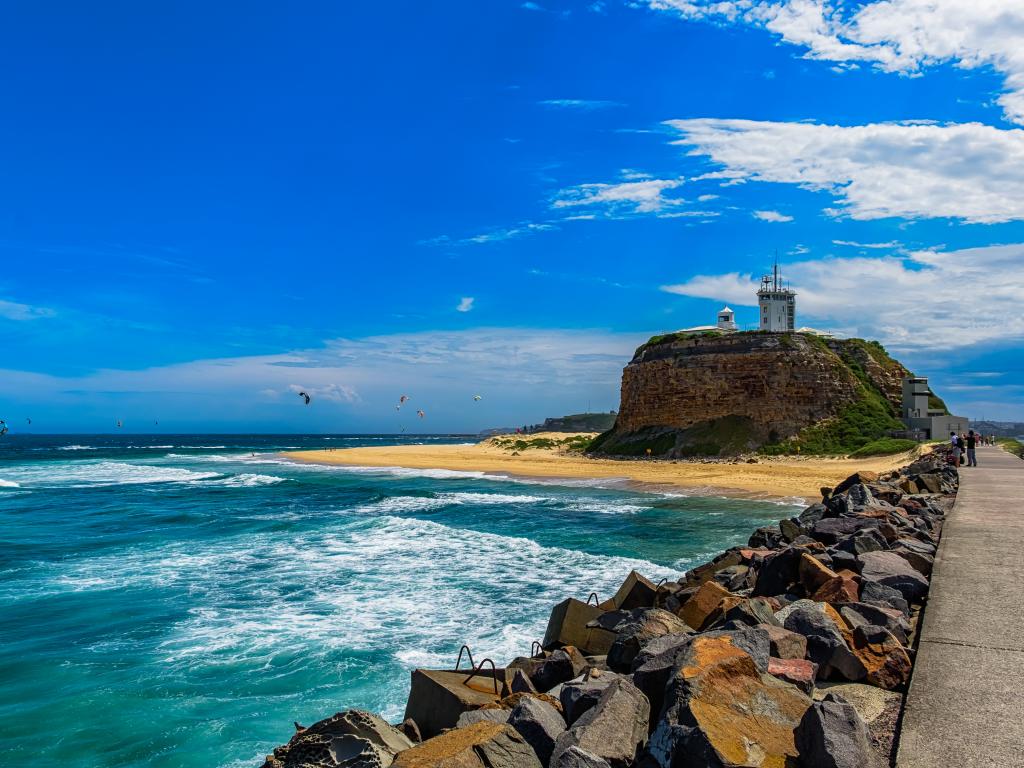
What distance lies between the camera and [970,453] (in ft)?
77.4

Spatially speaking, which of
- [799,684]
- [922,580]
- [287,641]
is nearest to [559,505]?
[287,641]

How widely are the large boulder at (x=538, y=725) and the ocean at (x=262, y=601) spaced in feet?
11.6

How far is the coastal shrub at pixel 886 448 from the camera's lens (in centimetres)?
3775

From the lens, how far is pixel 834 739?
297cm

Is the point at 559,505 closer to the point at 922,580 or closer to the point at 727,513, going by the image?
the point at 727,513

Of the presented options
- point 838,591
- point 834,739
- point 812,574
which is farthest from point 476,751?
point 812,574

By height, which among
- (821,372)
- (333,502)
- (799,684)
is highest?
(821,372)

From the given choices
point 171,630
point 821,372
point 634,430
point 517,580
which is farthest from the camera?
point 634,430

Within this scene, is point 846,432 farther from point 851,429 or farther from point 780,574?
point 780,574

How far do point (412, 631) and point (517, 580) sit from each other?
3.30m

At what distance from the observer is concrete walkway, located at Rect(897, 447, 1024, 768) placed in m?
3.13

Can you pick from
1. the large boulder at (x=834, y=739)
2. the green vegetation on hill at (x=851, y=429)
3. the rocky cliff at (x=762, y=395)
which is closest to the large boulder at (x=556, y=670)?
the large boulder at (x=834, y=739)

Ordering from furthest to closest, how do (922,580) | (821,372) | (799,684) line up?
(821,372) < (922,580) < (799,684)

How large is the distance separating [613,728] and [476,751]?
0.70 m
